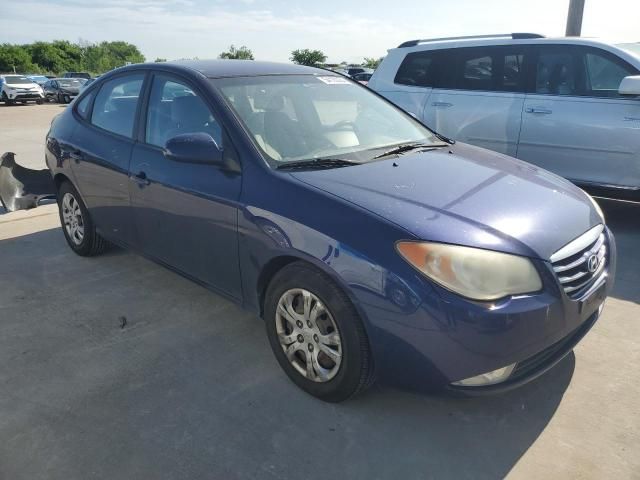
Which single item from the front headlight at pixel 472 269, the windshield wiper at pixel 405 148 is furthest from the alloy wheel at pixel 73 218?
the front headlight at pixel 472 269

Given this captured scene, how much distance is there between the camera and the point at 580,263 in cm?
242

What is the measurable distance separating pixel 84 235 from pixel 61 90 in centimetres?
2902

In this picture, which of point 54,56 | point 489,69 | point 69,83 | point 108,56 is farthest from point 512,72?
point 108,56

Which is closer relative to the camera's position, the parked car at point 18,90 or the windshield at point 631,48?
the windshield at point 631,48

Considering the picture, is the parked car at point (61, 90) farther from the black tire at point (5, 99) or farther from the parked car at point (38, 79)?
the black tire at point (5, 99)

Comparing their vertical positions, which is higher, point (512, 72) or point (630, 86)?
point (512, 72)

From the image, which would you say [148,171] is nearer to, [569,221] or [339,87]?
[339,87]

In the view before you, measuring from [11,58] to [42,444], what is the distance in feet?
209

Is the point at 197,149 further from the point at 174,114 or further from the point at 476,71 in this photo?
the point at 476,71

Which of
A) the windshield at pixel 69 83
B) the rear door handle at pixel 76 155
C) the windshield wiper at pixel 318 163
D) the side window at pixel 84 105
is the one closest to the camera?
the windshield wiper at pixel 318 163

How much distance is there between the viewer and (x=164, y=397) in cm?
271

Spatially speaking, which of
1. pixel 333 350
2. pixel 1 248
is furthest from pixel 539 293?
pixel 1 248

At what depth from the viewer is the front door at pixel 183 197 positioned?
2916mm

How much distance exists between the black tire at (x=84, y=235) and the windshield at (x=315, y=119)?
6.23ft
